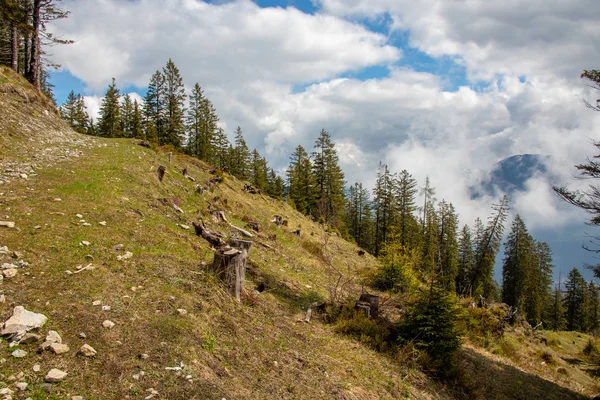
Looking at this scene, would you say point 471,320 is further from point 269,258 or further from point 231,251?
point 231,251

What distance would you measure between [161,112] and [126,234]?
45971 millimetres

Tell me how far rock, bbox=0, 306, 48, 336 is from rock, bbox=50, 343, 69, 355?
1.63 feet

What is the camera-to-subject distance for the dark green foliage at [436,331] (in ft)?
29.2

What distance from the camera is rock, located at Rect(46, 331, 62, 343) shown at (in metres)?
4.68

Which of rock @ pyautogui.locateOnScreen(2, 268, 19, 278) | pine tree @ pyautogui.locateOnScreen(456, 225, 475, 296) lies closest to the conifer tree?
A: pine tree @ pyautogui.locateOnScreen(456, 225, 475, 296)

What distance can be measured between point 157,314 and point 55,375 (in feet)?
6.31

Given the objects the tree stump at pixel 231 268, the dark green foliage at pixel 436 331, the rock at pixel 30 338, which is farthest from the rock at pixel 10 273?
the dark green foliage at pixel 436 331

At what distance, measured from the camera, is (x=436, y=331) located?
356 inches

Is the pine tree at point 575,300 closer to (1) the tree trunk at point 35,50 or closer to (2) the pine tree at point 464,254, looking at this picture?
(2) the pine tree at point 464,254

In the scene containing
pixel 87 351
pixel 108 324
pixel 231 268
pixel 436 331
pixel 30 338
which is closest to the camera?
pixel 30 338

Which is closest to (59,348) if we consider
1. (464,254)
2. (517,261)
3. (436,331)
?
(436,331)

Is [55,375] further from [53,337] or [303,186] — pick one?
[303,186]

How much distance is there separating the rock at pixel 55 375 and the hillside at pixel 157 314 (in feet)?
0.23

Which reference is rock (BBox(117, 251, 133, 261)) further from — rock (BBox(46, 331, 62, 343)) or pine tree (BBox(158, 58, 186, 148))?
pine tree (BBox(158, 58, 186, 148))
